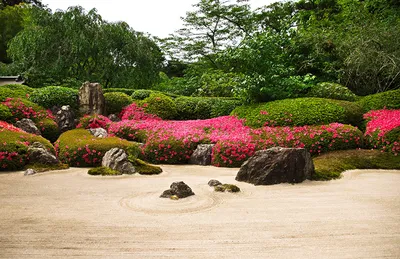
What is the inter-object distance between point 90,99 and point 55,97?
1.22 m

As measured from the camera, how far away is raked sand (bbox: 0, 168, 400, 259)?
2.22 meters

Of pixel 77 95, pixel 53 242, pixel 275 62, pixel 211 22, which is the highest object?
pixel 211 22

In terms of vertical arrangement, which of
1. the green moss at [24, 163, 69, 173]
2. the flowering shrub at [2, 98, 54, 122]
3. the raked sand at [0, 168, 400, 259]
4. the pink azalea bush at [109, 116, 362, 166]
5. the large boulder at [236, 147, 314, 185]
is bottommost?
the raked sand at [0, 168, 400, 259]

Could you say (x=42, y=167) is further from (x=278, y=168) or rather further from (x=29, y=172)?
(x=278, y=168)

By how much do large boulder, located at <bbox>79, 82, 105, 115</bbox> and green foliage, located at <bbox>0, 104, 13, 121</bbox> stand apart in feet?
7.90

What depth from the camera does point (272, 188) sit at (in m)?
4.43

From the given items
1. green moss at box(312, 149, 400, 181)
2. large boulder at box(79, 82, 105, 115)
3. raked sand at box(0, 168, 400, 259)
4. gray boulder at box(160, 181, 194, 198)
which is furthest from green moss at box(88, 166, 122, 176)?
large boulder at box(79, 82, 105, 115)

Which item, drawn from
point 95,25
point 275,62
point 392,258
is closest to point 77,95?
point 95,25

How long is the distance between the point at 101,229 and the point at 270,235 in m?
1.57

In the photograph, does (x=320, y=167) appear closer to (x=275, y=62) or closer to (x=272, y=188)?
(x=272, y=188)

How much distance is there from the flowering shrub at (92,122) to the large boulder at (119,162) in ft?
13.8

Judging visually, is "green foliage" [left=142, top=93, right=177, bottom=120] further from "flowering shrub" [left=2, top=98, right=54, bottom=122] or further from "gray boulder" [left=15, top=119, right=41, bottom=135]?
"gray boulder" [left=15, top=119, right=41, bottom=135]

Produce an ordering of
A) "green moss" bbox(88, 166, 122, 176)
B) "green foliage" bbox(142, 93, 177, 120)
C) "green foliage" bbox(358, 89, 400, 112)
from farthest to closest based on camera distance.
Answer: "green foliage" bbox(142, 93, 177, 120) < "green foliage" bbox(358, 89, 400, 112) < "green moss" bbox(88, 166, 122, 176)

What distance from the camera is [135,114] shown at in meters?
11.3
